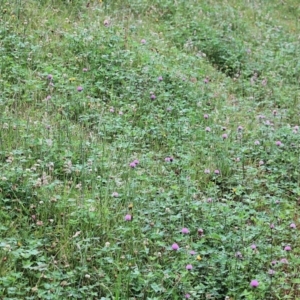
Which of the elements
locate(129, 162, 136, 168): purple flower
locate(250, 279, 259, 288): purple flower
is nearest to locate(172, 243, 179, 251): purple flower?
locate(250, 279, 259, 288): purple flower

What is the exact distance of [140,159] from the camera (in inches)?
164

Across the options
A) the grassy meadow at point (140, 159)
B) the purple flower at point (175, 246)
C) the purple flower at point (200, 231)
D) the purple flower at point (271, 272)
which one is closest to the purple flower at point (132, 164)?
the grassy meadow at point (140, 159)

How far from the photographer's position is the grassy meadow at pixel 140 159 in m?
3.03

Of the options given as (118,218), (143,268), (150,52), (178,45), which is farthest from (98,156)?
(178,45)

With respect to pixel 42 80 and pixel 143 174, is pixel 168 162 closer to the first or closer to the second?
pixel 143 174

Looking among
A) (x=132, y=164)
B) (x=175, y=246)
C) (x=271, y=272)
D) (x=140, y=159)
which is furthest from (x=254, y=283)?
(x=140, y=159)

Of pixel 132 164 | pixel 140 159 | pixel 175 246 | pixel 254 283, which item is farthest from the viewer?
pixel 140 159

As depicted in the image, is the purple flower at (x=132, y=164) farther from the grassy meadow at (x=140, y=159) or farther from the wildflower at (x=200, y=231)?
the wildflower at (x=200, y=231)

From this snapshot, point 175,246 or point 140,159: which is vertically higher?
point 175,246

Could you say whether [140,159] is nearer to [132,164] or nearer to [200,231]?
[132,164]

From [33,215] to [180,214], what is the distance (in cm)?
100

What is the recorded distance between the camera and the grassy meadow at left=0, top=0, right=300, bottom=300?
9.93ft

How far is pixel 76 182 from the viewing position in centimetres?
373

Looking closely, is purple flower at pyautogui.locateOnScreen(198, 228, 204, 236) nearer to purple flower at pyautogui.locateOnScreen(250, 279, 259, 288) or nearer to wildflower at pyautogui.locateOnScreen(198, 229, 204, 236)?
wildflower at pyautogui.locateOnScreen(198, 229, 204, 236)
